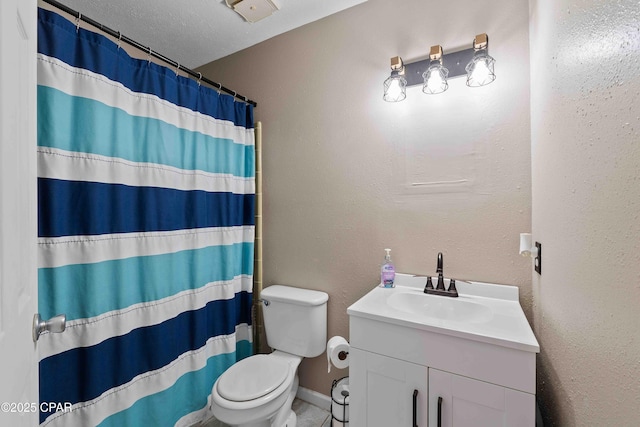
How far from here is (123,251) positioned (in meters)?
1.25

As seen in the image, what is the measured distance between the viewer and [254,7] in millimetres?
1595

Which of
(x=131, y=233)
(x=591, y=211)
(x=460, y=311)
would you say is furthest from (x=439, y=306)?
(x=131, y=233)

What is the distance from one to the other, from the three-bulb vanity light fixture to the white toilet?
4.18ft

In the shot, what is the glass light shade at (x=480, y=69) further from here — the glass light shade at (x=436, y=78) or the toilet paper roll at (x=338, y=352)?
the toilet paper roll at (x=338, y=352)

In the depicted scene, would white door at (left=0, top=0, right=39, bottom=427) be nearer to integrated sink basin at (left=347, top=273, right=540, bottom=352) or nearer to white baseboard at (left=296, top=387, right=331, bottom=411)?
integrated sink basin at (left=347, top=273, right=540, bottom=352)

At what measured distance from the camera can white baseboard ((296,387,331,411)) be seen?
68.2 inches

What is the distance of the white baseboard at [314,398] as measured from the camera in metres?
1.73

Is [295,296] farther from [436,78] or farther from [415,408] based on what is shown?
[436,78]

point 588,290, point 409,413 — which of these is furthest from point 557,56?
point 409,413

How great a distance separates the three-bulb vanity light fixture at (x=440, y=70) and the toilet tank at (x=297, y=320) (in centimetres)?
125

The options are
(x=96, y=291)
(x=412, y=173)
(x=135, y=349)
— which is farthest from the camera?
(x=412, y=173)

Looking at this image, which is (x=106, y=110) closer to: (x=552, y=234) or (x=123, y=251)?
(x=123, y=251)

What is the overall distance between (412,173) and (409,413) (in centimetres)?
108

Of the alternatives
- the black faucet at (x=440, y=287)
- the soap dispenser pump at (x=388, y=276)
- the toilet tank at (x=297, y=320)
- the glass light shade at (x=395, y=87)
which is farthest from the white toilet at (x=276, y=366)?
the glass light shade at (x=395, y=87)
